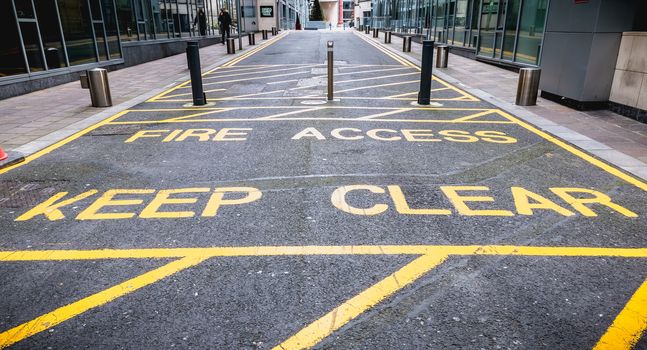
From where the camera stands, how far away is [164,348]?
7.76ft

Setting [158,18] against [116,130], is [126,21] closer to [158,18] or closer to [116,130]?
[158,18]

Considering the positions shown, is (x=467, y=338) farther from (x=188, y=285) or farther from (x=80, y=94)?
(x=80, y=94)

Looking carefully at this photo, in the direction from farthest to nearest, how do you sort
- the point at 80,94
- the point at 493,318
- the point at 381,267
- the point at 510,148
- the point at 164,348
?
the point at 80,94 → the point at 510,148 → the point at 381,267 → the point at 493,318 → the point at 164,348

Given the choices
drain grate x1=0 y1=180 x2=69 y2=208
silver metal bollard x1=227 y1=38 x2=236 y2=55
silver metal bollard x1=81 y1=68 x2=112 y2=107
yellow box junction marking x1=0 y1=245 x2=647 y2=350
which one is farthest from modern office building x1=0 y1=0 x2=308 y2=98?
yellow box junction marking x1=0 y1=245 x2=647 y2=350

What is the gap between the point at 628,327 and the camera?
2.54 m

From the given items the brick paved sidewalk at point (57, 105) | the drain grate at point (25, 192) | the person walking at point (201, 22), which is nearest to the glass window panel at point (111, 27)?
the brick paved sidewalk at point (57, 105)

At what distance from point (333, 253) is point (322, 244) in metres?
0.17

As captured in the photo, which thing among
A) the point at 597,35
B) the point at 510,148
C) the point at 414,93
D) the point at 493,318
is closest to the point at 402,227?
the point at 493,318

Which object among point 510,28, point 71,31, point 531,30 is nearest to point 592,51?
point 531,30

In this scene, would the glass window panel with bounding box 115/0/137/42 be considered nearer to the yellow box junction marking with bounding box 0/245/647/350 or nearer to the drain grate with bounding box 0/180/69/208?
the drain grate with bounding box 0/180/69/208

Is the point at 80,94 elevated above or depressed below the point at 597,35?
below

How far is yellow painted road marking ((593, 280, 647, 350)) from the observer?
240cm

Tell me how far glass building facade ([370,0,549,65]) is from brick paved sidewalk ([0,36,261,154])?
1098 cm

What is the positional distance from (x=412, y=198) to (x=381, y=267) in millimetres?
1403
